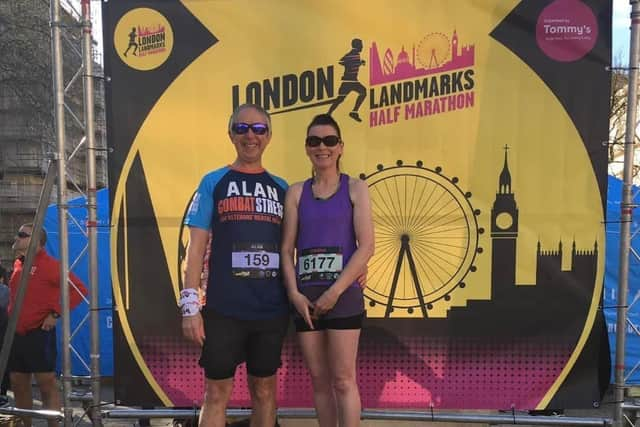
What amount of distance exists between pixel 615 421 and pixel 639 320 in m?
3.42

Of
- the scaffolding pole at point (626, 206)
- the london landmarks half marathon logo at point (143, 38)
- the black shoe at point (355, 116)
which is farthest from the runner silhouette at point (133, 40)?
the scaffolding pole at point (626, 206)

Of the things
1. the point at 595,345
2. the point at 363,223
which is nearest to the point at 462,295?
the point at 595,345

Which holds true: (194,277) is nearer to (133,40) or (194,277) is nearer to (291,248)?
(291,248)

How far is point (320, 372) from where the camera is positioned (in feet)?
8.09

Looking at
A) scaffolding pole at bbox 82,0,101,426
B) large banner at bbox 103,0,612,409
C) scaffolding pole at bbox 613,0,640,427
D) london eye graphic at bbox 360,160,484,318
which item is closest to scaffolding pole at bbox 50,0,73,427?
scaffolding pole at bbox 82,0,101,426

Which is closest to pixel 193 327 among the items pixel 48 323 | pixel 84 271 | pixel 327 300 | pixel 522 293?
pixel 327 300

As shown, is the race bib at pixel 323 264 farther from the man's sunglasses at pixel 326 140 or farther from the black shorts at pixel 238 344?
the man's sunglasses at pixel 326 140

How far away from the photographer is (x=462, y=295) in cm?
315

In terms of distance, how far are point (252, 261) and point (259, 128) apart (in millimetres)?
654

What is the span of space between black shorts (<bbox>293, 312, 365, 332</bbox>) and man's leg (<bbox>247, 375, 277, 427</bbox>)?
0.30 m

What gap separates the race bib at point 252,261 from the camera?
2.34 m

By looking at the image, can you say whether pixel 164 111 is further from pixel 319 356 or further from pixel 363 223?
pixel 319 356

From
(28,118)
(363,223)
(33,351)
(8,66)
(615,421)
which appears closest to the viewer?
(363,223)

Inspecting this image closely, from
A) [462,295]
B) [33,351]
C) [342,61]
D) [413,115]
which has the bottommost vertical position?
[33,351]
